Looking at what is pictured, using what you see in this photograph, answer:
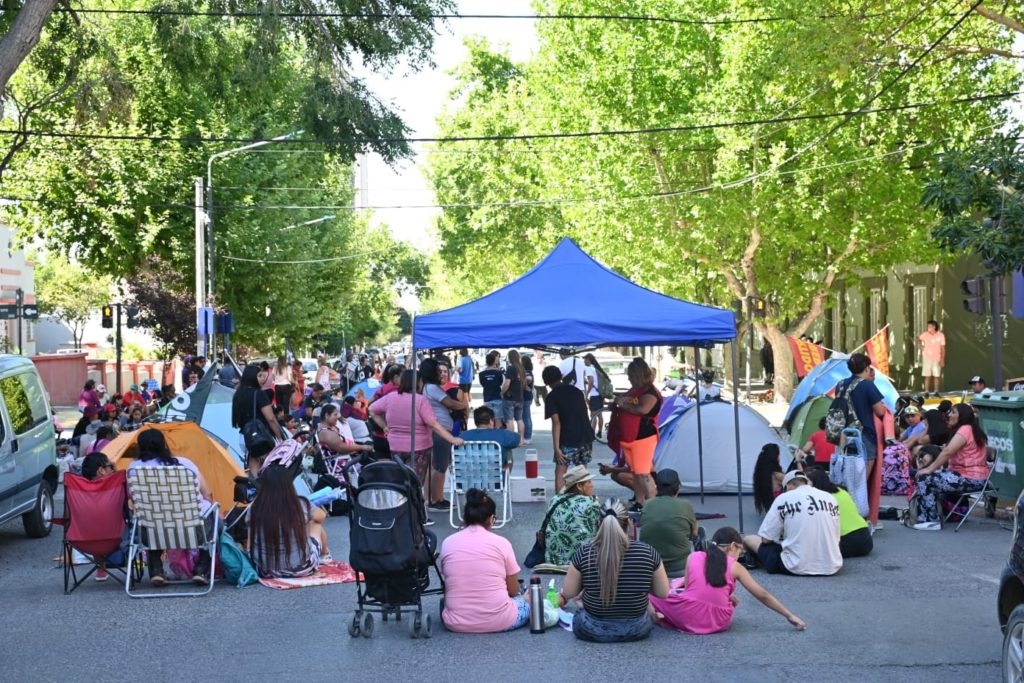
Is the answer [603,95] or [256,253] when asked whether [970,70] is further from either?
[256,253]

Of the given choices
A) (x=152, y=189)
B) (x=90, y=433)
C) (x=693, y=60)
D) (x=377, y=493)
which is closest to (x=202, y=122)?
(x=152, y=189)

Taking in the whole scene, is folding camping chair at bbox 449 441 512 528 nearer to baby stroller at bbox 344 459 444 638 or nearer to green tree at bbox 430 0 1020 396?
baby stroller at bbox 344 459 444 638

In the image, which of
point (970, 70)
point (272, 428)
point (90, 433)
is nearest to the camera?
point (272, 428)

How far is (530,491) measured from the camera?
54.6 ft

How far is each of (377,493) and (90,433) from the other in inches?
475

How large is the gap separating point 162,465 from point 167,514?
495 mm

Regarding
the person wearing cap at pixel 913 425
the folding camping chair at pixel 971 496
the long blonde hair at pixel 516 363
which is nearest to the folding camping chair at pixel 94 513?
the folding camping chair at pixel 971 496

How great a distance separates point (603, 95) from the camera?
36.4m

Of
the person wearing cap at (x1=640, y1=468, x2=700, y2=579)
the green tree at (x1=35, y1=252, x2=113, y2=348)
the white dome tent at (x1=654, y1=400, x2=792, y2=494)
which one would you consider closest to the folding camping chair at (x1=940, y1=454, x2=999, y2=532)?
the white dome tent at (x1=654, y1=400, x2=792, y2=494)

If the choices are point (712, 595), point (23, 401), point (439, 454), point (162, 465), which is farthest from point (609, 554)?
point (23, 401)

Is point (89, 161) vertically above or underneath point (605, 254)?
above

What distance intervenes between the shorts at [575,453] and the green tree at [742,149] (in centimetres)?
1021

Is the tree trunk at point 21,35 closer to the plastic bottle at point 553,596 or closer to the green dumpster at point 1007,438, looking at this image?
the plastic bottle at point 553,596

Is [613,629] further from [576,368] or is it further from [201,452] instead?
[576,368]
